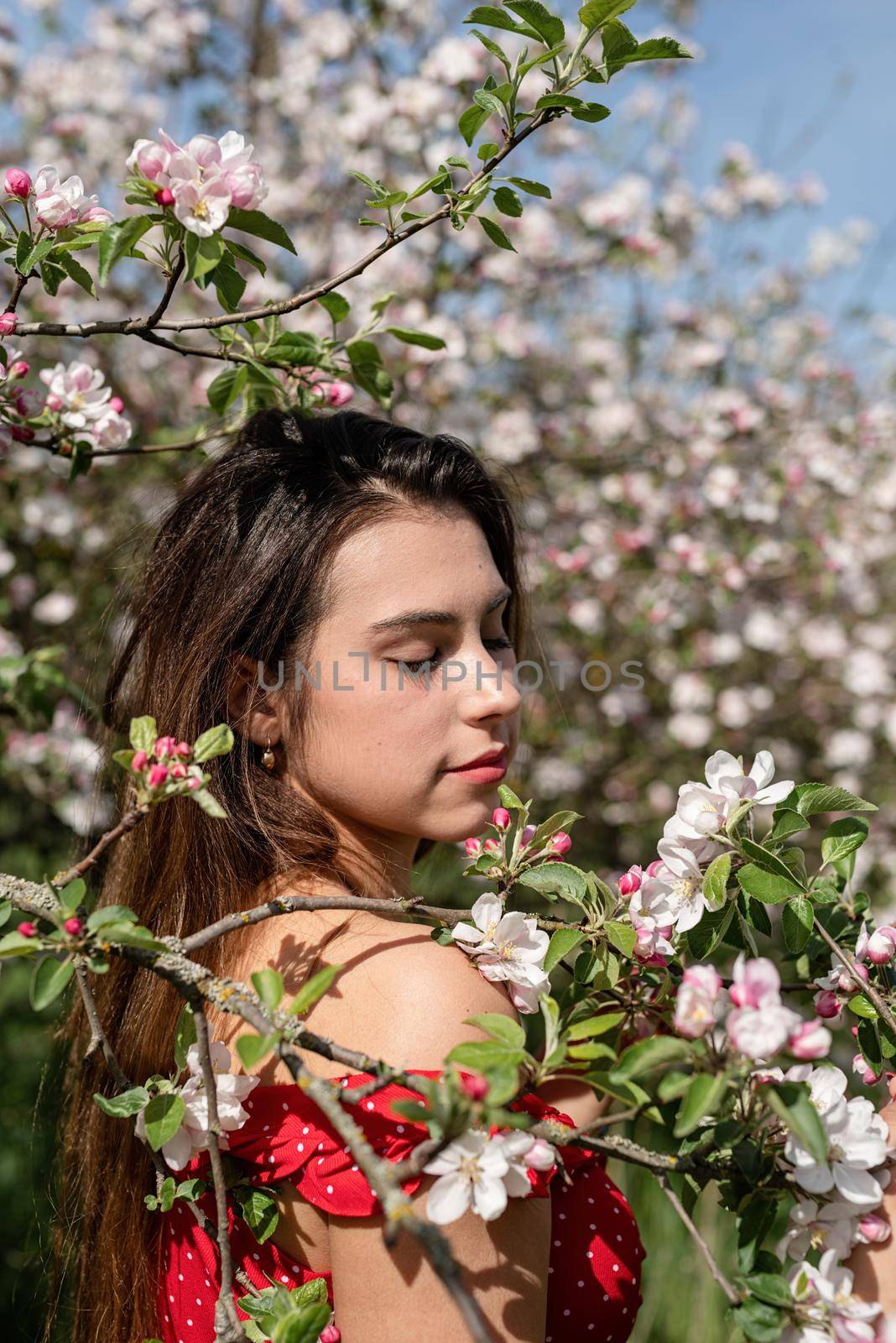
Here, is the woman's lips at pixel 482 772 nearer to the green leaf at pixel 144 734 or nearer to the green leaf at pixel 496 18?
the green leaf at pixel 144 734

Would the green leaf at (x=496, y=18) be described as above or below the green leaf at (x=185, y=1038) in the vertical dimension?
above

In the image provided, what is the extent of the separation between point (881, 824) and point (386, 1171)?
Result: 4482 mm

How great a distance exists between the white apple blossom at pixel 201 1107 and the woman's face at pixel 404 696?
384 mm

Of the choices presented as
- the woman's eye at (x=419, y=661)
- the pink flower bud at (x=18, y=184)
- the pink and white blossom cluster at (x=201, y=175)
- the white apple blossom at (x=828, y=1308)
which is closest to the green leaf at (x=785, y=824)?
the white apple blossom at (x=828, y=1308)

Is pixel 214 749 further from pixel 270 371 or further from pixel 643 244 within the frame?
pixel 643 244

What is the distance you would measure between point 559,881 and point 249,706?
21.5 inches

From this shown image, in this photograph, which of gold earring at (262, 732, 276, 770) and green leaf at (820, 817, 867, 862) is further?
gold earring at (262, 732, 276, 770)

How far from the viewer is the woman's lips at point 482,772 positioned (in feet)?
4.47

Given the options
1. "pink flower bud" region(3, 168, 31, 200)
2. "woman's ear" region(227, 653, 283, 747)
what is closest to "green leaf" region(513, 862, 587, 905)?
"woman's ear" region(227, 653, 283, 747)

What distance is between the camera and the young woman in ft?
3.52

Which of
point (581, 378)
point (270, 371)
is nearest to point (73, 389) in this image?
point (270, 371)

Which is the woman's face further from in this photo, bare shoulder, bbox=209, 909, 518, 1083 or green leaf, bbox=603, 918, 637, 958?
green leaf, bbox=603, 918, 637, 958

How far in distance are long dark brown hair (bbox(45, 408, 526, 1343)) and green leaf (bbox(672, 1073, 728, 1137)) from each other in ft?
2.22

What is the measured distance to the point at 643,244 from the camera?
4059mm
